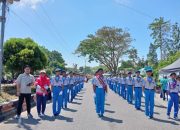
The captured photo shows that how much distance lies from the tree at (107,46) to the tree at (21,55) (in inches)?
1627

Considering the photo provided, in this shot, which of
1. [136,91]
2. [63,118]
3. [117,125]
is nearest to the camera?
[117,125]

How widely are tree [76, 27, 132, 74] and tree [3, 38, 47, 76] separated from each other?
4132 centimetres

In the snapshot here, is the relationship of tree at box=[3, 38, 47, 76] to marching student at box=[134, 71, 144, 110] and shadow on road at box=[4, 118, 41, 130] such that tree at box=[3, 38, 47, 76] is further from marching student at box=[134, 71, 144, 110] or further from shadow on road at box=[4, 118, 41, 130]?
shadow on road at box=[4, 118, 41, 130]

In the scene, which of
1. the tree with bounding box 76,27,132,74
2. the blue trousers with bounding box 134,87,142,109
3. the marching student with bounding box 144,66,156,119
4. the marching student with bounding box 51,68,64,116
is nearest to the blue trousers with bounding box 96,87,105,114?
the marching student with bounding box 51,68,64,116

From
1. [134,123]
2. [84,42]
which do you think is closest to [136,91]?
[134,123]

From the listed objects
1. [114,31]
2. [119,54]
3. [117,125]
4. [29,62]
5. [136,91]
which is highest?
[114,31]

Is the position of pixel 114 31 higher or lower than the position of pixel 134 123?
higher

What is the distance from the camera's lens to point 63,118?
40.3ft

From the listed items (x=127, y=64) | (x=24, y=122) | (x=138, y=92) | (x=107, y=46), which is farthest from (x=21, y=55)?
(x=127, y=64)

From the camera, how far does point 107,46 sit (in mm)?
71188

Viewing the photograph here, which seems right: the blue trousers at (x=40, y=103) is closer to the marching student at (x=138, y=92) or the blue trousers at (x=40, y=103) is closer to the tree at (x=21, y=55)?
the marching student at (x=138, y=92)

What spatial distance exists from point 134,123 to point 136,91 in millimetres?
4917

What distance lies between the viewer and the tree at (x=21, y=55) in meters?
27.9

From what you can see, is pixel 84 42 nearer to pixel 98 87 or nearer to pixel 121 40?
pixel 121 40
